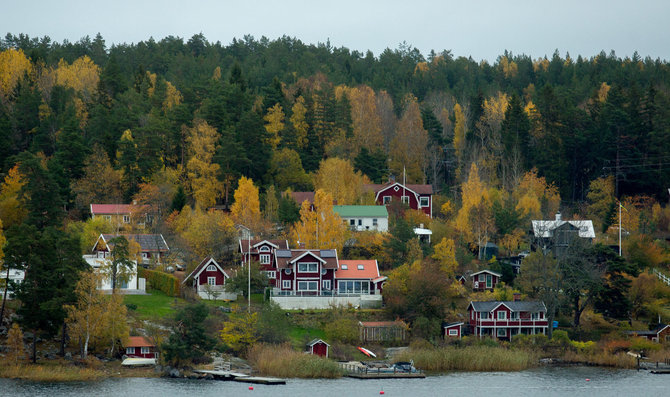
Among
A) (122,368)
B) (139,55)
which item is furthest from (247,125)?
(139,55)

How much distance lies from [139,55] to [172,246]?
71.4m

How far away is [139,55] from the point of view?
470ft

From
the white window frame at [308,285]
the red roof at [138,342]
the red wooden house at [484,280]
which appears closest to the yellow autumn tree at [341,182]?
the white window frame at [308,285]

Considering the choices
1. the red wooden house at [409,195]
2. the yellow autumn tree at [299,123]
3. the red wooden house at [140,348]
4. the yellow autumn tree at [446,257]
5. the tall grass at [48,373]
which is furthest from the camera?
the yellow autumn tree at [299,123]

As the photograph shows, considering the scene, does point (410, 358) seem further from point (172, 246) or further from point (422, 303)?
point (172, 246)

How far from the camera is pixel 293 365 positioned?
59906 millimetres

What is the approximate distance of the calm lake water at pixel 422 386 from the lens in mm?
53438

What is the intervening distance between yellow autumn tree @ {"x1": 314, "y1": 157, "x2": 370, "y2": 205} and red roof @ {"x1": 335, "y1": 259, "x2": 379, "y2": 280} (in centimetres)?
1520

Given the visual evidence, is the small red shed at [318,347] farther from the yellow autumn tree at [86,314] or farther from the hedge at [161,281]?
the yellow autumn tree at [86,314]

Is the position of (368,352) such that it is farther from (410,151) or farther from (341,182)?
(410,151)

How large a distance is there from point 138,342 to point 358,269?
19.9 metres

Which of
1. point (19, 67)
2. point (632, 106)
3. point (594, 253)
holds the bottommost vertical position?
point (594, 253)

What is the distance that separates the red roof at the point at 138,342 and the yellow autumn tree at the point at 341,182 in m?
32.0

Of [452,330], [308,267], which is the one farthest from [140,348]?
[452,330]
